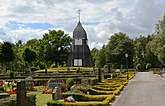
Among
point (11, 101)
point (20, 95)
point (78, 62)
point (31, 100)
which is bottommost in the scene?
point (31, 100)

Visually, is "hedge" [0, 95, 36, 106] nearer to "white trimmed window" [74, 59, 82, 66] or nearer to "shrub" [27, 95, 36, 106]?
"shrub" [27, 95, 36, 106]

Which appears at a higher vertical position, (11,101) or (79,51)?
(79,51)

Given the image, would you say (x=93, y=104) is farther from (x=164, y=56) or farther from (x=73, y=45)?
(x=73, y=45)

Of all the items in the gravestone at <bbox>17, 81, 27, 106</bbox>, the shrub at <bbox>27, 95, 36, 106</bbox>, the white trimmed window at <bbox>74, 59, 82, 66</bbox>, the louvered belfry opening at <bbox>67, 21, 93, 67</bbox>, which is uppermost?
the louvered belfry opening at <bbox>67, 21, 93, 67</bbox>

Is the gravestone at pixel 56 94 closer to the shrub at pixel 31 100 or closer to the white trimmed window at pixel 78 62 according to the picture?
the shrub at pixel 31 100

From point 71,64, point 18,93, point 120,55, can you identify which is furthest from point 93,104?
point 120,55

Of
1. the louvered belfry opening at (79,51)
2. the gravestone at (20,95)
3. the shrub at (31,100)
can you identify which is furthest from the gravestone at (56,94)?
the louvered belfry opening at (79,51)

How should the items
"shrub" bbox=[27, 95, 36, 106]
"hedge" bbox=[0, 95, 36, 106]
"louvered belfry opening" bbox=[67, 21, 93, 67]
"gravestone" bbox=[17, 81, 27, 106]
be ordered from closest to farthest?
"gravestone" bbox=[17, 81, 27, 106] < "hedge" bbox=[0, 95, 36, 106] < "shrub" bbox=[27, 95, 36, 106] < "louvered belfry opening" bbox=[67, 21, 93, 67]

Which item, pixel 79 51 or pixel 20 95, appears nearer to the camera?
pixel 20 95

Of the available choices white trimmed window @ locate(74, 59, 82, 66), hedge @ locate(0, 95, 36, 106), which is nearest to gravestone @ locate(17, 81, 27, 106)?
hedge @ locate(0, 95, 36, 106)

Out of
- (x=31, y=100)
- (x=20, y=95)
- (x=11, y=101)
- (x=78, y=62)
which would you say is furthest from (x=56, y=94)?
(x=78, y=62)

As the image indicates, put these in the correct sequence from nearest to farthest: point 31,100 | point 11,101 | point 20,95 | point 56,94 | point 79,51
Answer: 1. point 20,95
2. point 11,101
3. point 31,100
4. point 56,94
5. point 79,51

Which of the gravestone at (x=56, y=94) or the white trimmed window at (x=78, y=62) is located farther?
the white trimmed window at (x=78, y=62)

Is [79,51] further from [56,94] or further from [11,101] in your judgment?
[11,101]
